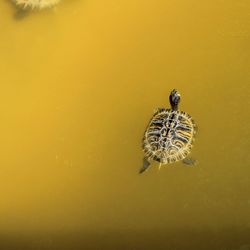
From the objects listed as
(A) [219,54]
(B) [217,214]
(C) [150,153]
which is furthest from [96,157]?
(A) [219,54]

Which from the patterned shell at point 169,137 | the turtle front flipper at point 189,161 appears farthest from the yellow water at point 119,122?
the patterned shell at point 169,137

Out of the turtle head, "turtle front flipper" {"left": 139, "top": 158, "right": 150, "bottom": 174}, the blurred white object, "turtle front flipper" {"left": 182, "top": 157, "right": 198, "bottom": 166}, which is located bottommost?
"turtle front flipper" {"left": 139, "top": 158, "right": 150, "bottom": 174}

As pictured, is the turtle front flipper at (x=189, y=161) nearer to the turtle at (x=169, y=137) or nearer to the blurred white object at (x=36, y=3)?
the turtle at (x=169, y=137)

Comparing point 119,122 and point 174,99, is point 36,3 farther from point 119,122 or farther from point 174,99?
point 174,99

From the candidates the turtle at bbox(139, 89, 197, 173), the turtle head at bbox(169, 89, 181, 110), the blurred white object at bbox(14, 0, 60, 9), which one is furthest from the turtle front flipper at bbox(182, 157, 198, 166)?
the blurred white object at bbox(14, 0, 60, 9)

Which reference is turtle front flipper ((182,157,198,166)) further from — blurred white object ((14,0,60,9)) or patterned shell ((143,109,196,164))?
blurred white object ((14,0,60,9))

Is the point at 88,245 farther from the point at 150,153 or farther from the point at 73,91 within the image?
the point at 73,91
